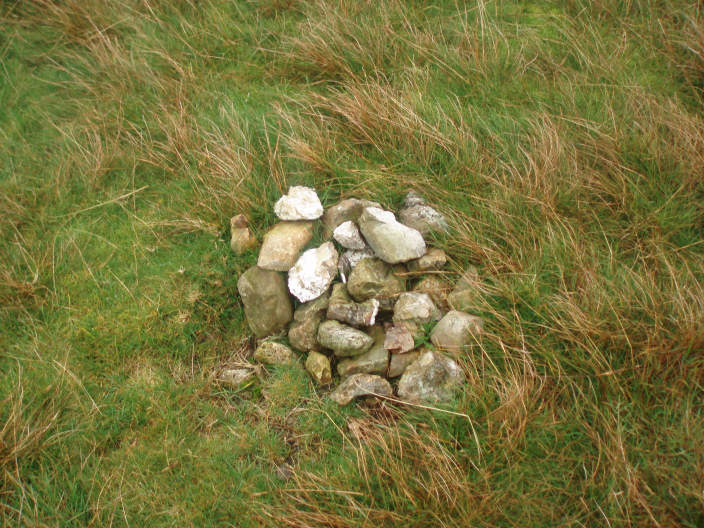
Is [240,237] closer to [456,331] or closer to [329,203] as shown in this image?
[329,203]

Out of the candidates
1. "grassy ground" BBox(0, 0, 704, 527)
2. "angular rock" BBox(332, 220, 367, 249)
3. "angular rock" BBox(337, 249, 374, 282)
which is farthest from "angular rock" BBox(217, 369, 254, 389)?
"angular rock" BBox(332, 220, 367, 249)

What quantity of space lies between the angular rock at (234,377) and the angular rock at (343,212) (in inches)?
31.7

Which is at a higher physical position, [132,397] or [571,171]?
[571,171]

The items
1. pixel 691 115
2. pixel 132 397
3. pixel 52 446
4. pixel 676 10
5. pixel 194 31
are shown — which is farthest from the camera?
pixel 194 31

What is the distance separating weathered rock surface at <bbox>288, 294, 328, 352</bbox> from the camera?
2.60 m

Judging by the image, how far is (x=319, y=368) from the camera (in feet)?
8.19

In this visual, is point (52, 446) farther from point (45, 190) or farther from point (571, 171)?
point (571, 171)

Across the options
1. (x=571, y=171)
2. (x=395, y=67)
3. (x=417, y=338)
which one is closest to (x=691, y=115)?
(x=571, y=171)

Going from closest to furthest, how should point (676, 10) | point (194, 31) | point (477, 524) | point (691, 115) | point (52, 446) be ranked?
point (477, 524), point (52, 446), point (691, 115), point (676, 10), point (194, 31)

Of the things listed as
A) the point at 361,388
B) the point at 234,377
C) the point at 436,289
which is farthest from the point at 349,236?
the point at 234,377

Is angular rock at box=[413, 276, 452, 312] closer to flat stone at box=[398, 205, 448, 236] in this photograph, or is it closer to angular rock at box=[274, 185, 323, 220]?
flat stone at box=[398, 205, 448, 236]

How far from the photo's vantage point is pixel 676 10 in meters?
3.56

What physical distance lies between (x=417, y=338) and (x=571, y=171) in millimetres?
1242

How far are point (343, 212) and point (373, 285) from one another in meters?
0.47
